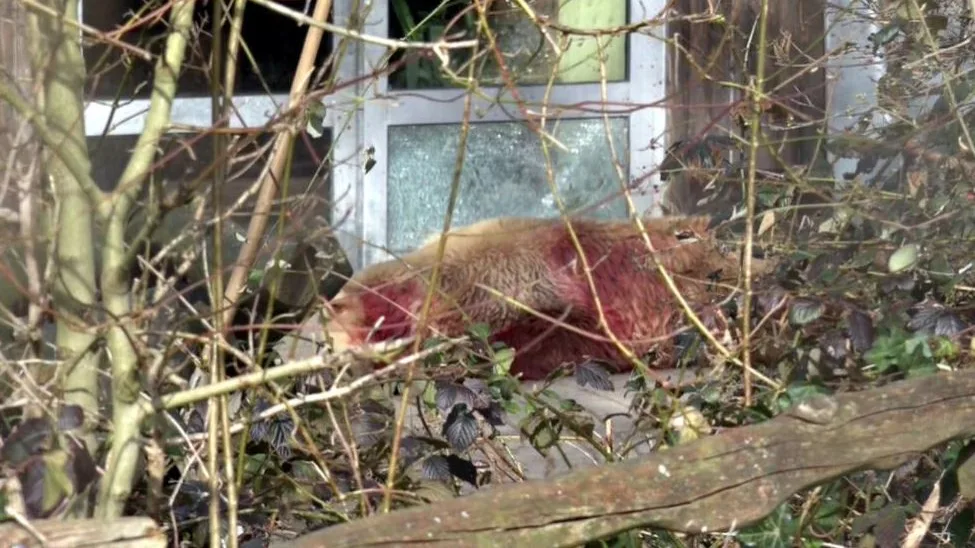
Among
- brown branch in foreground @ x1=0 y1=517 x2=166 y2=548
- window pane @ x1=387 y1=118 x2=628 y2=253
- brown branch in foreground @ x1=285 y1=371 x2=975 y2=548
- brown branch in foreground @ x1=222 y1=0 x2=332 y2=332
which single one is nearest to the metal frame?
window pane @ x1=387 y1=118 x2=628 y2=253

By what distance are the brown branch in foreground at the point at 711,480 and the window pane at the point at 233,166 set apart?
0.50 meters

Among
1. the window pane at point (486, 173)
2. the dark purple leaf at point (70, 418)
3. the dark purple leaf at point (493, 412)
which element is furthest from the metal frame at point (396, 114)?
the dark purple leaf at point (70, 418)

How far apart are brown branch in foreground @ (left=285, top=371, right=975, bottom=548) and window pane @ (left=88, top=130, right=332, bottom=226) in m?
0.50

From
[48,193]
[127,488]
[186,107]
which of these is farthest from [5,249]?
[186,107]

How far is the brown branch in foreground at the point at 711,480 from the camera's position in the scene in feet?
6.14

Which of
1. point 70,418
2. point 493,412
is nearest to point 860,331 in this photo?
point 493,412

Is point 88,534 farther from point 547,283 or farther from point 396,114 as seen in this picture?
point 396,114

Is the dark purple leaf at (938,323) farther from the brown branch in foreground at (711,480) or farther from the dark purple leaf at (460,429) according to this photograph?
the dark purple leaf at (460,429)

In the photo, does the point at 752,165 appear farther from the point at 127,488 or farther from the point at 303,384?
the point at 127,488

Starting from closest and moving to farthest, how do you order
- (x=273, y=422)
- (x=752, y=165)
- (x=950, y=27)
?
(x=273, y=422), (x=752, y=165), (x=950, y=27)

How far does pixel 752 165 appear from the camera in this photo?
2.79 meters

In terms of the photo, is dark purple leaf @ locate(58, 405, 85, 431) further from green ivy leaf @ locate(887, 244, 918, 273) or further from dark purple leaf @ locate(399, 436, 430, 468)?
green ivy leaf @ locate(887, 244, 918, 273)

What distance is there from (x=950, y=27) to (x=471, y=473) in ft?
6.06

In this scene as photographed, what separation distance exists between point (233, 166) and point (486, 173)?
9.19 feet
